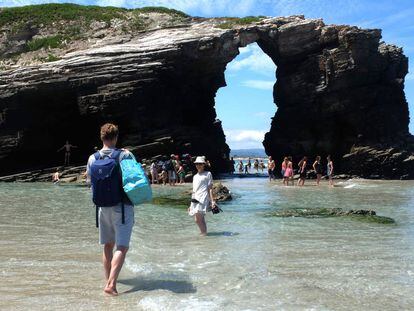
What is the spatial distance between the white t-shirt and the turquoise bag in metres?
4.68

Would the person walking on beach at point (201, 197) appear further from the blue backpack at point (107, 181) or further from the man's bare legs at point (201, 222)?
the blue backpack at point (107, 181)

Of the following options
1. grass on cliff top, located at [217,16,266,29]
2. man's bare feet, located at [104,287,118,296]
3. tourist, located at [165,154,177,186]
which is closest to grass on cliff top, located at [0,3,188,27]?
grass on cliff top, located at [217,16,266,29]

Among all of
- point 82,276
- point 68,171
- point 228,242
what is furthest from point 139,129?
point 82,276

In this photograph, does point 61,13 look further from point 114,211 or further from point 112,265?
point 112,265

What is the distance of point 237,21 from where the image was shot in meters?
42.0

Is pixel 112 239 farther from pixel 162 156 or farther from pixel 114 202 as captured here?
pixel 162 156

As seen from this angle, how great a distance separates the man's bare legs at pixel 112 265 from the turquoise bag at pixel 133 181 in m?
0.65

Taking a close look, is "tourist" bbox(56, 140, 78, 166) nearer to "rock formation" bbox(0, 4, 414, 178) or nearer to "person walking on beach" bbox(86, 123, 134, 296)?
"rock formation" bbox(0, 4, 414, 178)

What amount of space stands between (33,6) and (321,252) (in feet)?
161

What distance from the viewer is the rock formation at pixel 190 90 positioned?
3681 cm

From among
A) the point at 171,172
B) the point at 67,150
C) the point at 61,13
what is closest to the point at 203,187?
the point at 171,172

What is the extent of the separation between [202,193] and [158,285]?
14.5 ft

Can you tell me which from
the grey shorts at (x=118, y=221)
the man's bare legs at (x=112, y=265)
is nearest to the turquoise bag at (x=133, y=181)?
the grey shorts at (x=118, y=221)

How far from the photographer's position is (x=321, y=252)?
8562mm
